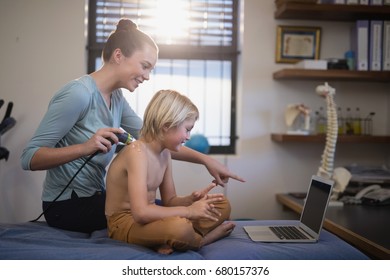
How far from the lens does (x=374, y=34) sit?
173cm

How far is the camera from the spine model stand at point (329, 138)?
5.18ft

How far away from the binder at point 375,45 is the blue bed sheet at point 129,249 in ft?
3.33

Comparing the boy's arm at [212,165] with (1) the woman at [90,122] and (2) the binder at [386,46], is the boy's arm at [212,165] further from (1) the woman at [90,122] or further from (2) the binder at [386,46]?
(2) the binder at [386,46]

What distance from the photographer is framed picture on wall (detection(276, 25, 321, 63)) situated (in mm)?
1733

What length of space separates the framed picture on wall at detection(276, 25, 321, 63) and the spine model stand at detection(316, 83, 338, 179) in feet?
0.83

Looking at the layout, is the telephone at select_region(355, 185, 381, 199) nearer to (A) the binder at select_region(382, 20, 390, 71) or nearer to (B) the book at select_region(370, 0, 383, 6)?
(A) the binder at select_region(382, 20, 390, 71)

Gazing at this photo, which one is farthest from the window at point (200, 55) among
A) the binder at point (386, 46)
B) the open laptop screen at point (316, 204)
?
the binder at point (386, 46)

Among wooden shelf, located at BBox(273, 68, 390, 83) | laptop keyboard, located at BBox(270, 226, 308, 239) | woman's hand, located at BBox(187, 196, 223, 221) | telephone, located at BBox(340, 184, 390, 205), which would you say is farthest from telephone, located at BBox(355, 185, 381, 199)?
woman's hand, located at BBox(187, 196, 223, 221)

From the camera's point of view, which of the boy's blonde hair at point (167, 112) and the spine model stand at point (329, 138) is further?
the spine model stand at point (329, 138)

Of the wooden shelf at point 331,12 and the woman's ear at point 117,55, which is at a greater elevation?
the wooden shelf at point 331,12

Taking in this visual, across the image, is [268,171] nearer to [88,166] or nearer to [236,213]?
[236,213]
